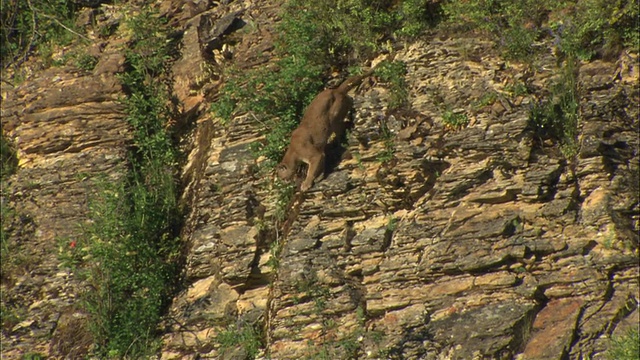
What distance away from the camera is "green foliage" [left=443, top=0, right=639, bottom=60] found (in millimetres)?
7715

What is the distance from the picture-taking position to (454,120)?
7.71m

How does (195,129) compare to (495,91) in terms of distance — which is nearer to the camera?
(495,91)

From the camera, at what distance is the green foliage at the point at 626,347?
5938mm

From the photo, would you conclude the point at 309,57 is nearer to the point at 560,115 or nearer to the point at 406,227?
the point at 406,227

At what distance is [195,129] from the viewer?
923cm

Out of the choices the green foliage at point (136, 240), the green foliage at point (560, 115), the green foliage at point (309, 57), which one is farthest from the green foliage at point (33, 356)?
the green foliage at point (560, 115)

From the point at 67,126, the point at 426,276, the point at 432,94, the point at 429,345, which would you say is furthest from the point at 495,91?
the point at 67,126

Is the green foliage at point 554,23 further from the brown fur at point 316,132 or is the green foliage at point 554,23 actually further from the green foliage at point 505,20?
the brown fur at point 316,132

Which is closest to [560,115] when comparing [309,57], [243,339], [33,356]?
[309,57]

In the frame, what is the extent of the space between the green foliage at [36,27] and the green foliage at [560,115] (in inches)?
235

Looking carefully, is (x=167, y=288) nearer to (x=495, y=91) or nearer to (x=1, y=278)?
(x=1, y=278)

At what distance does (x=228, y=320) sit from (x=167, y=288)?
894 millimetres

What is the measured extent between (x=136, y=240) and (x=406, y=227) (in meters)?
2.78

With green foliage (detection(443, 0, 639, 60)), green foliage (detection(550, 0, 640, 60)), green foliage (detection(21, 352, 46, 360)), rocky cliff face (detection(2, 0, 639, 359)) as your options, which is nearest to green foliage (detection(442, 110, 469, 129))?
rocky cliff face (detection(2, 0, 639, 359))
